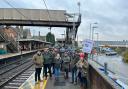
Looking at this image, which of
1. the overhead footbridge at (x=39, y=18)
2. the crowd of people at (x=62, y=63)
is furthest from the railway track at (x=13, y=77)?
the overhead footbridge at (x=39, y=18)

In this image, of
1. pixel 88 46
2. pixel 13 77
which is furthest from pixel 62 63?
pixel 88 46

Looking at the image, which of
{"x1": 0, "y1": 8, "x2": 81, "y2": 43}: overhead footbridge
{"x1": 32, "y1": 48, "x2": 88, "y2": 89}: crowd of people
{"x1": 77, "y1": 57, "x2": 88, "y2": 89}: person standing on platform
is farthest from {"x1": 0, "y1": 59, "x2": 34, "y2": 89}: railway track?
{"x1": 0, "y1": 8, "x2": 81, "y2": 43}: overhead footbridge

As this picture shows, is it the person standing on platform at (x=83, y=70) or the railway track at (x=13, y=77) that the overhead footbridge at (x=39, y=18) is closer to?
the railway track at (x=13, y=77)

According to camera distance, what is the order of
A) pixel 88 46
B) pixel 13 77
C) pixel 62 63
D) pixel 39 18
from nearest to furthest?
1. pixel 88 46
2. pixel 62 63
3. pixel 13 77
4. pixel 39 18

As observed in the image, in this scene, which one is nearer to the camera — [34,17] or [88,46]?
[88,46]

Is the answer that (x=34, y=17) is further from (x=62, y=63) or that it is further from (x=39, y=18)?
(x=62, y=63)

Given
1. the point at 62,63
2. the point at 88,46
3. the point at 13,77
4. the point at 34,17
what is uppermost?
the point at 34,17

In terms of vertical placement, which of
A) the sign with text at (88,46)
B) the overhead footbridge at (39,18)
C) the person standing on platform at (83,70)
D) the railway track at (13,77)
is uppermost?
the overhead footbridge at (39,18)

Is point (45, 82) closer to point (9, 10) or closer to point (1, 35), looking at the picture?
point (1, 35)

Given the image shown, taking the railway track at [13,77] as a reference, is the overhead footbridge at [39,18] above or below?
above

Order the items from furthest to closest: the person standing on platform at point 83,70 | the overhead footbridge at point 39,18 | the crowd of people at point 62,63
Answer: the overhead footbridge at point 39,18, the crowd of people at point 62,63, the person standing on platform at point 83,70

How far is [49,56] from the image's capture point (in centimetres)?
2025

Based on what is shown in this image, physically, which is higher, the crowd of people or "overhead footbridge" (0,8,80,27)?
"overhead footbridge" (0,8,80,27)

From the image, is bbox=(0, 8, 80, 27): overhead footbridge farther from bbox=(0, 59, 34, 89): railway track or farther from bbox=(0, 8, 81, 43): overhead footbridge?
bbox=(0, 59, 34, 89): railway track
